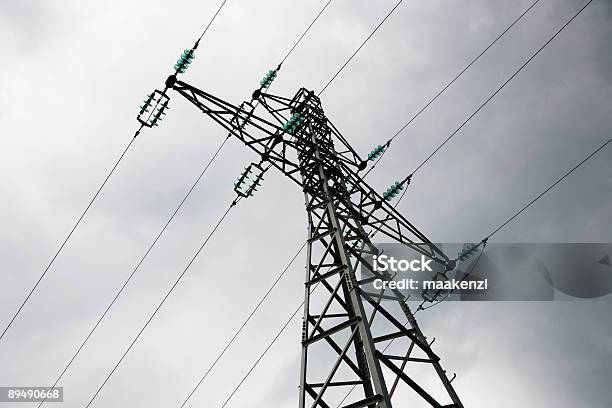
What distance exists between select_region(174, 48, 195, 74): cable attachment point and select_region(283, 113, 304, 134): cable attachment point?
3207 mm

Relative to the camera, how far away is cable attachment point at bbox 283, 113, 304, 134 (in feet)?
44.0

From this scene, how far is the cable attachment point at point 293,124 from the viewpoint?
44.0 ft

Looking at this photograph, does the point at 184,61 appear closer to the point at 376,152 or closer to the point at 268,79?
the point at 268,79

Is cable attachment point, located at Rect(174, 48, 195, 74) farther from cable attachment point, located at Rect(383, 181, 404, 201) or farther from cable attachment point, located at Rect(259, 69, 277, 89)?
cable attachment point, located at Rect(383, 181, 404, 201)

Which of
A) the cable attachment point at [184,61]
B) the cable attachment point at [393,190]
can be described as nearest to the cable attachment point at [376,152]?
the cable attachment point at [393,190]

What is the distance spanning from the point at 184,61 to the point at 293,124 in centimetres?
351

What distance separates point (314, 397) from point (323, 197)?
5441 millimetres

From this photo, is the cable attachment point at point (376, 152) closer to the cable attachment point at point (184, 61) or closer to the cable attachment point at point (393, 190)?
the cable attachment point at point (393, 190)

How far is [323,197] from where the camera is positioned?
468 inches

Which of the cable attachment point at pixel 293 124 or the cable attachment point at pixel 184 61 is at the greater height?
the cable attachment point at pixel 184 61

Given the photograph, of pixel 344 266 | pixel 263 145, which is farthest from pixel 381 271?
pixel 263 145

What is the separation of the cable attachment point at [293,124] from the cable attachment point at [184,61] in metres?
3.21

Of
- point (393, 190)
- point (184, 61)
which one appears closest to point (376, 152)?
point (393, 190)

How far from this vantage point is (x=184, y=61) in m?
12.8
